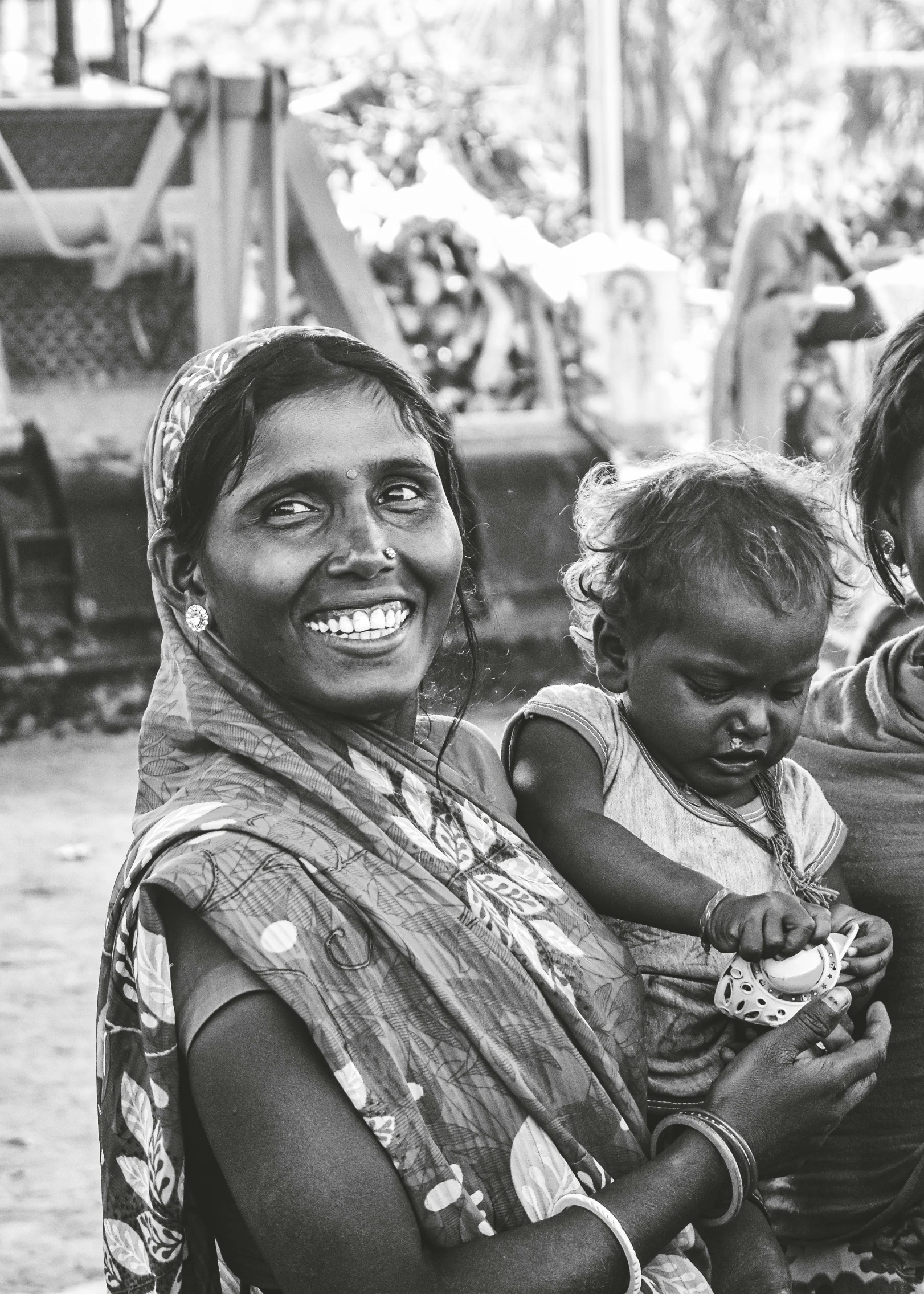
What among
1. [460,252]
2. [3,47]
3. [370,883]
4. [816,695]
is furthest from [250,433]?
[3,47]

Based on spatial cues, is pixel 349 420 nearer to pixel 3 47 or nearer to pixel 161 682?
pixel 161 682

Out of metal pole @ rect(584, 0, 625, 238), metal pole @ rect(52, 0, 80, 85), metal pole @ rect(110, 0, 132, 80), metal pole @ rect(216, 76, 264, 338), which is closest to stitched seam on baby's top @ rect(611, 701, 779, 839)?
metal pole @ rect(216, 76, 264, 338)

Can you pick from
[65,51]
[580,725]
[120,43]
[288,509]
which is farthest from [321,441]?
[120,43]

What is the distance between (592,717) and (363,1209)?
788mm

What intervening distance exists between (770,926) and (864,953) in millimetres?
187

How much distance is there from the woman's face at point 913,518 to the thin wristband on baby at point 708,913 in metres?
0.49

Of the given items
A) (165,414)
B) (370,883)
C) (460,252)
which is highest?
(165,414)

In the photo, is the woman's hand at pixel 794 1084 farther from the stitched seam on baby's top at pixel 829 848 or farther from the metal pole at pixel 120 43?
the metal pole at pixel 120 43

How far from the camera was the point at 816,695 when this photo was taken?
2.20 metres

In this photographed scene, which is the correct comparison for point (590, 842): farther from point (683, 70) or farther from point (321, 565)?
point (683, 70)

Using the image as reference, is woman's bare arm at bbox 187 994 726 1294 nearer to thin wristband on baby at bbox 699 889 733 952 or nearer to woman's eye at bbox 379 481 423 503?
thin wristband on baby at bbox 699 889 733 952

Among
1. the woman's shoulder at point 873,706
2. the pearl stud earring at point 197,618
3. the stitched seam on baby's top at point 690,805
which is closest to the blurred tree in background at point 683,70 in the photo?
the woman's shoulder at point 873,706

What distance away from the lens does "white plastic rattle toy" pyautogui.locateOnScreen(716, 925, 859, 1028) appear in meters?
1.66

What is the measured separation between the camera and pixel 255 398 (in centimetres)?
158
